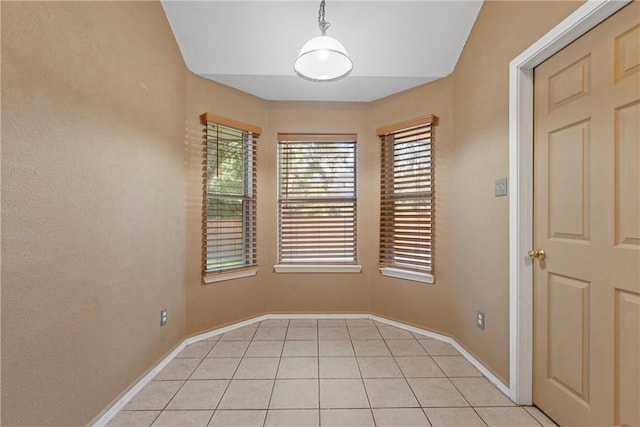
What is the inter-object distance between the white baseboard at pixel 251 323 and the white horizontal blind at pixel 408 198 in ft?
2.05

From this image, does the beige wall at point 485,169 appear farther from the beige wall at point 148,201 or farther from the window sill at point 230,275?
the window sill at point 230,275

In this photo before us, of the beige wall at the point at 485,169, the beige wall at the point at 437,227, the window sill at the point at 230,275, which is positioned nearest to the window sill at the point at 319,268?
the window sill at the point at 230,275

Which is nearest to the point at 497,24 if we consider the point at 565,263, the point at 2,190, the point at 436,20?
the point at 436,20

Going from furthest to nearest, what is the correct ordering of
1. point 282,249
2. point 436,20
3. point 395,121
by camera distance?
point 282,249
point 395,121
point 436,20

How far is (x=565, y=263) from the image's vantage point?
1506 mm

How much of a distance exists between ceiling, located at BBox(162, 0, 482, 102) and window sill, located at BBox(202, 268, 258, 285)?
75.9 inches

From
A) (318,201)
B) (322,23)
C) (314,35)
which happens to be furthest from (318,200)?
(322,23)

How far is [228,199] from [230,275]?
2.57ft

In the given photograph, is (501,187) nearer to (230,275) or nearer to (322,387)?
→ (322,387)

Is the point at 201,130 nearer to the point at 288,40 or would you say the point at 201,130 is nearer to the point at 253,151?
the point at 253,151

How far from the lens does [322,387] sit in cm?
188

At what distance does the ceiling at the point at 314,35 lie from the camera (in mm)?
2180

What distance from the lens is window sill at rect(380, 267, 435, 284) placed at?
2688 mm

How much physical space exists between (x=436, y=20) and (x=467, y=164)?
3.96 feet
